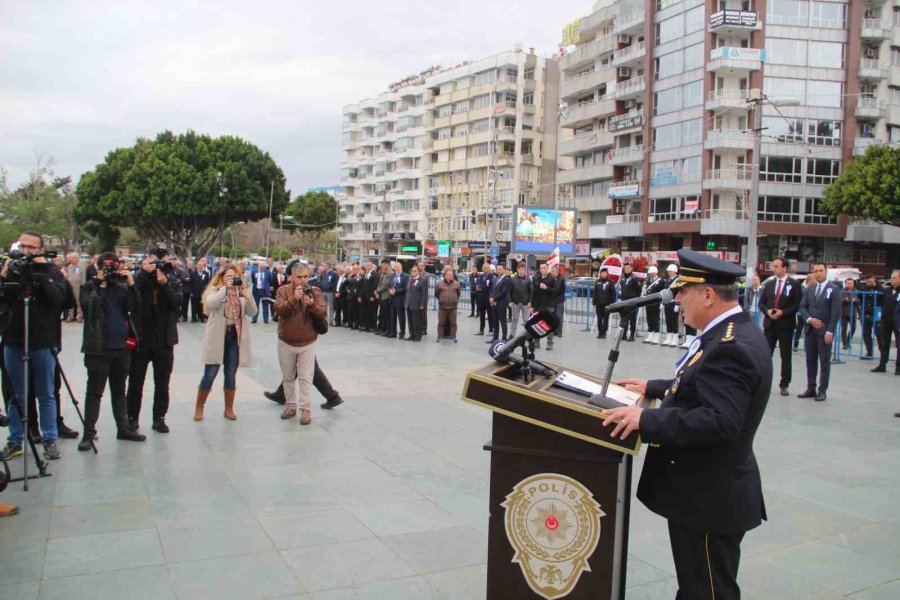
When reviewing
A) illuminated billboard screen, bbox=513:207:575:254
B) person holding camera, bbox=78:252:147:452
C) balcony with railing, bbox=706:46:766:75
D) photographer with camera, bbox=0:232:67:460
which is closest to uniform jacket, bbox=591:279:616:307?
person holding camera, bbox=78:252:147:452

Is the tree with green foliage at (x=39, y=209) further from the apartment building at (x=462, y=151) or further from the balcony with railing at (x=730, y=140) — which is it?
the balcony with railing at (x=730, y=140)

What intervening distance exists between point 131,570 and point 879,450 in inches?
279

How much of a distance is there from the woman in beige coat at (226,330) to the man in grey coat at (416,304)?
8882mm

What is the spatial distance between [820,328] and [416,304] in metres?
9.18

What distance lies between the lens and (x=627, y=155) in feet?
179

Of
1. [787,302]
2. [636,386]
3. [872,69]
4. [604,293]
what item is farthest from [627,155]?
[636,386]

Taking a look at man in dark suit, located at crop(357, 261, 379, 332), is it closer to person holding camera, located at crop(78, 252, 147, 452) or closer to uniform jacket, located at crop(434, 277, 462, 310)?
uniform jacket, located at crop(434, 277, 462, 310)

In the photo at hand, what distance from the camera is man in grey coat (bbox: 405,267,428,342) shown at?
17062mm

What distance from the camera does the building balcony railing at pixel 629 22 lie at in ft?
177

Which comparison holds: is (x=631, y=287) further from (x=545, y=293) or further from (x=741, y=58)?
(x=741, y=58)

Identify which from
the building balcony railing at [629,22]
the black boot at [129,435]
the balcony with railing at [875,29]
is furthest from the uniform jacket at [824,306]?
the building balcony railing at [629,22]

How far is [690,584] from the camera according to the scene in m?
2.80

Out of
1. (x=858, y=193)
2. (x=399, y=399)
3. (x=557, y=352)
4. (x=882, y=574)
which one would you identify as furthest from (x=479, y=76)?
(x=882, y=574)

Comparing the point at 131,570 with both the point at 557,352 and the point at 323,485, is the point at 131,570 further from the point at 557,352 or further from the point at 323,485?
the point at 557,352
